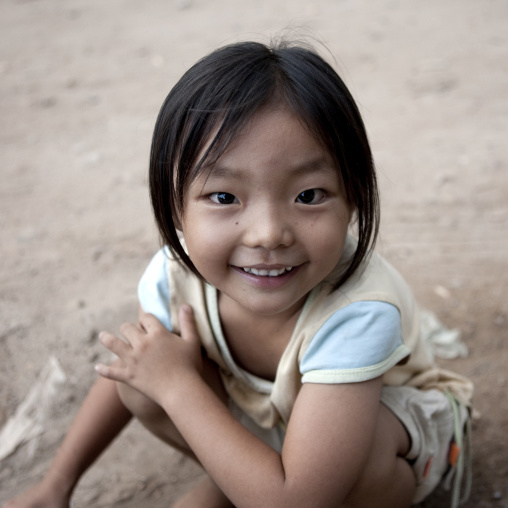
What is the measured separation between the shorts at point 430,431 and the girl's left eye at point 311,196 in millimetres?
616

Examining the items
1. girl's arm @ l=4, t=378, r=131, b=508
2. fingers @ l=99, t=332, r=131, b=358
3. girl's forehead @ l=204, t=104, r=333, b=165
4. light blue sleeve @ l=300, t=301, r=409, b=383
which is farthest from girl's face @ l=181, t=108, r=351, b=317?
girl's arm @ l=4, t=378, r=131, b=508

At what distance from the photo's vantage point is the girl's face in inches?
48.1

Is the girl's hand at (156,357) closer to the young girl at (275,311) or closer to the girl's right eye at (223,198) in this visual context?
the young girl at (275,311)

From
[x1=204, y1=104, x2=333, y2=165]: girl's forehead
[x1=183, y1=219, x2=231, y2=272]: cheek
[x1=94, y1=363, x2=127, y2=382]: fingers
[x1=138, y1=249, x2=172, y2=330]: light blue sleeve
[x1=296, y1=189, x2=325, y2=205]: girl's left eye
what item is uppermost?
[x1=204, y1=104, x2=333, y2=165]: girl's forehead

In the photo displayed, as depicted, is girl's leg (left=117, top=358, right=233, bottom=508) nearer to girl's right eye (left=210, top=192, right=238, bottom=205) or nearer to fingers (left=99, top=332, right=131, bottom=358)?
fingers (left=99, top=332, right=131, bottom=358)

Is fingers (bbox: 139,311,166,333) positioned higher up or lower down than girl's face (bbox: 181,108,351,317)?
lower down

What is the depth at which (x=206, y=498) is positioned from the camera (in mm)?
1699

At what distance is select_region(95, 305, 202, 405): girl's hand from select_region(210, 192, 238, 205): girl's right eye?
1.35 ft

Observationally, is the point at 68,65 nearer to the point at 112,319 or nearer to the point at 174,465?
the point at 112,319

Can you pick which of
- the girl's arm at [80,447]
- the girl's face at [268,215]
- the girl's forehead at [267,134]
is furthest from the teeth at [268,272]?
the girl's arm at [80,447]

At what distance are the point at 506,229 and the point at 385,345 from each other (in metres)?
1.72

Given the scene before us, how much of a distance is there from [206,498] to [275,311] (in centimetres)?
62

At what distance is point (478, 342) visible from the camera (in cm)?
235

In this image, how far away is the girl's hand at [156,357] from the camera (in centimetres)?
151
